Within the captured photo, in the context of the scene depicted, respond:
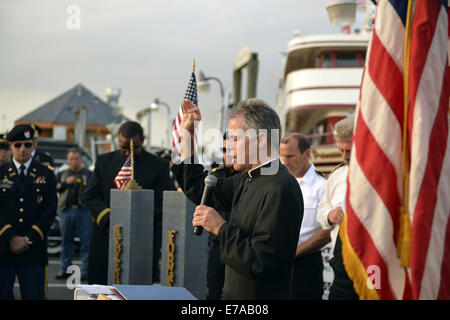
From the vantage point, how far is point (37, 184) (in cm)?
609

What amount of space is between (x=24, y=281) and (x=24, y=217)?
65 cm

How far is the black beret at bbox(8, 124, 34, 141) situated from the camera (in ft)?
19.8

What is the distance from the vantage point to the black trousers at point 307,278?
4859mm

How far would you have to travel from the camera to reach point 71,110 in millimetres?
76250

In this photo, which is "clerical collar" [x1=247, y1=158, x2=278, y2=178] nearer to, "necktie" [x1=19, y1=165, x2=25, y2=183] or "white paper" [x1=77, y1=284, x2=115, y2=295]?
"white paper" [x1=77, y1=284, x2=115, y2=295]

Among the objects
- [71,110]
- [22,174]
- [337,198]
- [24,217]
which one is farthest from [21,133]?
[71,110]

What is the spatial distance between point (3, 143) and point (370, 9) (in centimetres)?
1420

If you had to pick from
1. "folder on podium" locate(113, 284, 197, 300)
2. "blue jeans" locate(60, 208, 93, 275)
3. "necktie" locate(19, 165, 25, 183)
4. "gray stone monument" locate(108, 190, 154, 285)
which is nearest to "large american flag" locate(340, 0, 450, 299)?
"folder on podium" locate(113, 284, 197, 300)

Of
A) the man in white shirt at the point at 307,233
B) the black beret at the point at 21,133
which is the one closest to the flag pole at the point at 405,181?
the man in white shirt at the point at 307,233

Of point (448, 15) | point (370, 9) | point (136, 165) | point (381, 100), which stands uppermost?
point (370, 9)

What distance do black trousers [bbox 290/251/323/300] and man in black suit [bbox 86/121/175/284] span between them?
Answer: 1.38 m
